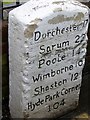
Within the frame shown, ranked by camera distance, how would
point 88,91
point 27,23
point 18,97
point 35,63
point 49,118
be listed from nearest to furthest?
1. point 27,23
2. point 35,63
3. point 18,97
4. point 49,118
5. point 88,91

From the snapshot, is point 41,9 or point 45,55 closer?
point 41,9

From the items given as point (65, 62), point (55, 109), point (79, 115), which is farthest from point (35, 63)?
point (79, 115)

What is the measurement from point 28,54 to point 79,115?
1151mm

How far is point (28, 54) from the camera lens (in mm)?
2875

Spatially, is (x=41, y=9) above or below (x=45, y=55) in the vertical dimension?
above

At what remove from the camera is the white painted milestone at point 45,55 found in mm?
2850

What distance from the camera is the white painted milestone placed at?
2.85 m

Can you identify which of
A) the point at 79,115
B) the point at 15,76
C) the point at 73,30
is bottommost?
the point at 79,115

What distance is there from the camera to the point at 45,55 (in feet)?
9.89

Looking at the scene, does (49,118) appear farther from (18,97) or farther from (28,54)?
(28,54)

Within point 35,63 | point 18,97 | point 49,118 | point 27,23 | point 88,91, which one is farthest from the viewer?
point 88,91

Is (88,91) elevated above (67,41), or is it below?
below

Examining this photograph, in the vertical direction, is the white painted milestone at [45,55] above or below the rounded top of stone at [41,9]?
below

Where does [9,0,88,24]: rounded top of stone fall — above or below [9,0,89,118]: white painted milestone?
above
